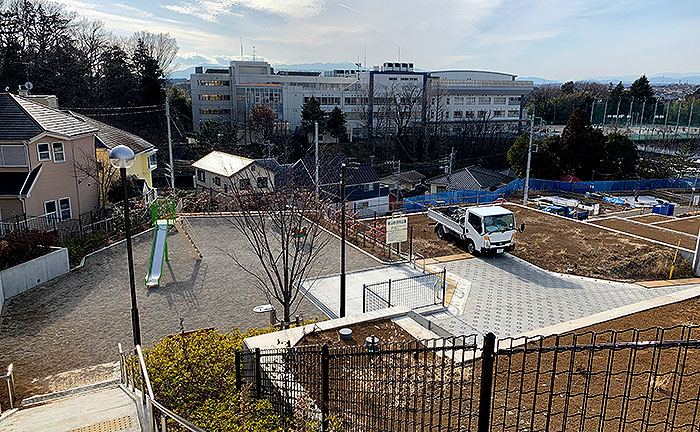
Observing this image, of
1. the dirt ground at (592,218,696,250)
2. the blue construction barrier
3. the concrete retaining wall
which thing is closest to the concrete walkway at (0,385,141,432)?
the concrete retaining wall

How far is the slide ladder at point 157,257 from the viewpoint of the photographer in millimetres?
13812

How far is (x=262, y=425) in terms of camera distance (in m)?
5.35

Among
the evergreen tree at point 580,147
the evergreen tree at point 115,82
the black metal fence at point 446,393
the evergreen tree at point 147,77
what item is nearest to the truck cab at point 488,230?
the black metal fence at point 446,393

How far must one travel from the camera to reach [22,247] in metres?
13.1

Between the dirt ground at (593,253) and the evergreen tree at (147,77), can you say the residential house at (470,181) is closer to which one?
the dirt ground at (593,253)

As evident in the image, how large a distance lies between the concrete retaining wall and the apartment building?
112ft

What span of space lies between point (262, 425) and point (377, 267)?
1086 cm

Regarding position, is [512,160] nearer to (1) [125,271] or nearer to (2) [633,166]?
(2) [633,166]

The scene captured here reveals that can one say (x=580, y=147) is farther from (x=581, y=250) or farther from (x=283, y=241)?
(x=283, y=241)

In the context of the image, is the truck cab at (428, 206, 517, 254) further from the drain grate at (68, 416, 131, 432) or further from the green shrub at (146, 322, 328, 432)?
the drain grate at (68, 416, 131, 432)

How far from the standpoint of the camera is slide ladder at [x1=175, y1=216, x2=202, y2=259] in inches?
666

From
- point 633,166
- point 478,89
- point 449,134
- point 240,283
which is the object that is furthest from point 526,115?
point 240,283

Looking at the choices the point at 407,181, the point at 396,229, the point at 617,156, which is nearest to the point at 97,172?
the point at 396,229

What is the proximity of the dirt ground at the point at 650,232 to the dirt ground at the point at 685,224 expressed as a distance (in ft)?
3.30
